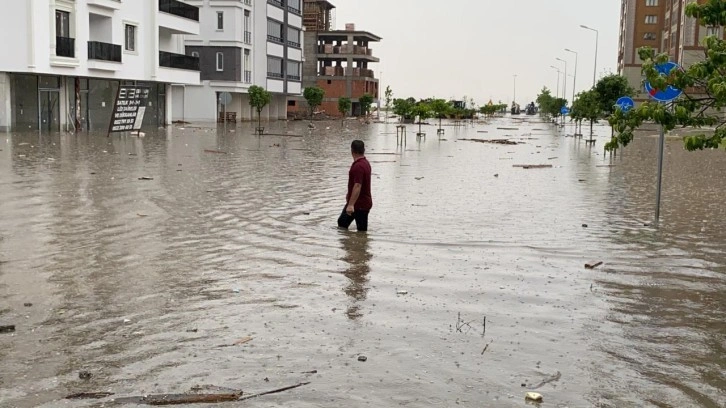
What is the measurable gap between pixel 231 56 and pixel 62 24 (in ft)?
84.6

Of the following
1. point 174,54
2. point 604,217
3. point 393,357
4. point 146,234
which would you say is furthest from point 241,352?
point 174,54

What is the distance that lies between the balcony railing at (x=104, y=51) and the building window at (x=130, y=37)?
197 centimetres

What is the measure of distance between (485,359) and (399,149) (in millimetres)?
28288

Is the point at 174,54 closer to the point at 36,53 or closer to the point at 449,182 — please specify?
the point at 36,53

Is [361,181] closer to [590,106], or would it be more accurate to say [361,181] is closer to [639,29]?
[590,106]

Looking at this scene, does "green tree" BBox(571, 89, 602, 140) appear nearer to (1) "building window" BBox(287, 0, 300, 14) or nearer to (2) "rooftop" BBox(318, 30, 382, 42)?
(1) "building window" BBox(287, 0, 300, 14)

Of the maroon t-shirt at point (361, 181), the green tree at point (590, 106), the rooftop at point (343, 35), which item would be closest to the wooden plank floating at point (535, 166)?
the maroon t-shirt at point (361, 181)

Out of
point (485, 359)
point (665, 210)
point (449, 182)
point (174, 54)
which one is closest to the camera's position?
point (485, 359)

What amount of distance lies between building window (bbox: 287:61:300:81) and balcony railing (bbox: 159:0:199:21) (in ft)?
78.4

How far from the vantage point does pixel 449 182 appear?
2005cm

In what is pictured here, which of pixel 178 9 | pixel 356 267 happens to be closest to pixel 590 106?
pixel 178 9

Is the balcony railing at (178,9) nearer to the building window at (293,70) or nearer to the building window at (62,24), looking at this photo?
the building window at (62,24)

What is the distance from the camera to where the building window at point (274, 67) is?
73.1 metres

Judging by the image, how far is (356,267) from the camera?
9.44 metres
